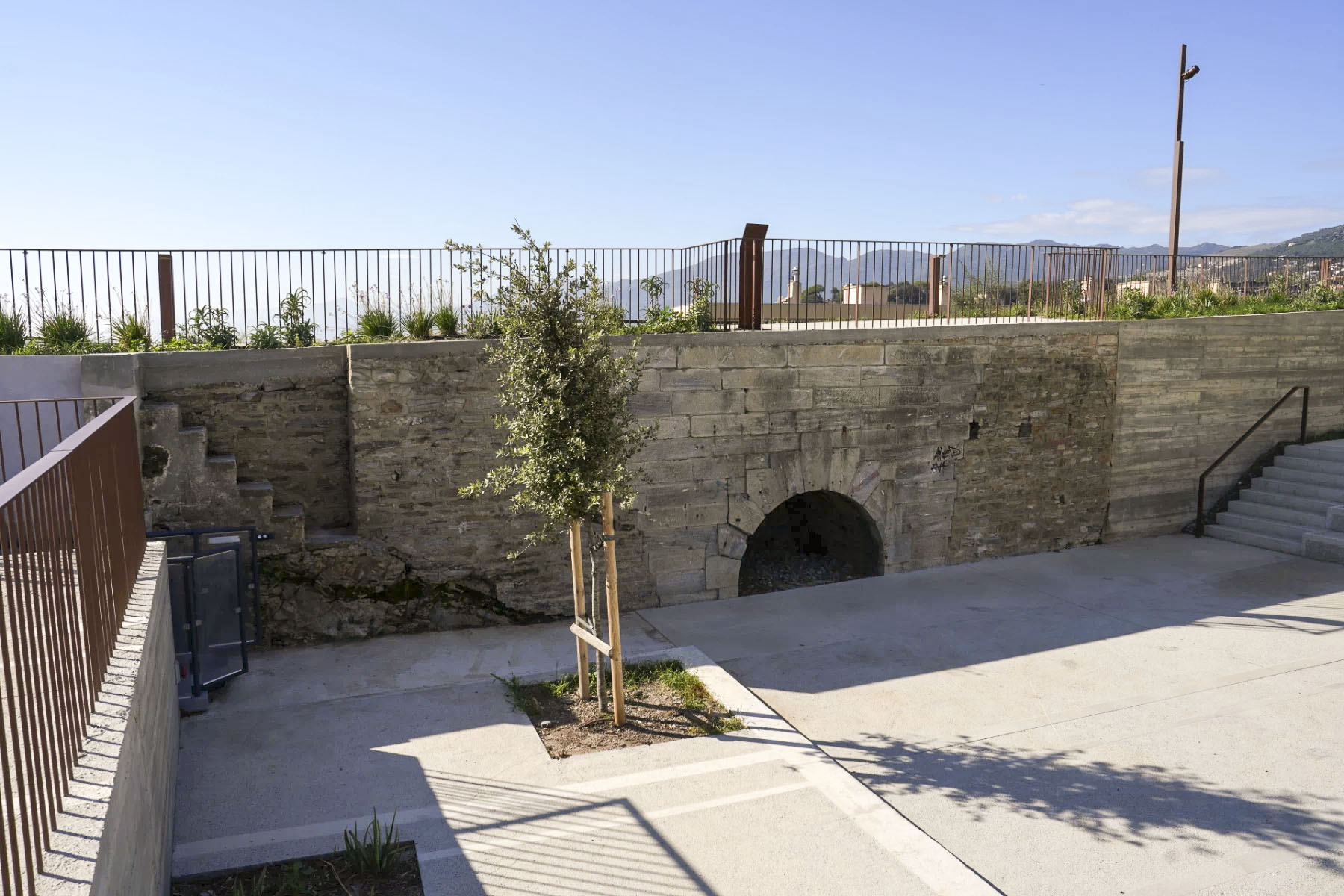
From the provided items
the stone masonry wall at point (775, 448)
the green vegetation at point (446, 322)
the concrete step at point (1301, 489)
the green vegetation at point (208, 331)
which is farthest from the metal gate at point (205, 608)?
the concrete step at point (1301, 489)

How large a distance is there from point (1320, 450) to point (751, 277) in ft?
29.4

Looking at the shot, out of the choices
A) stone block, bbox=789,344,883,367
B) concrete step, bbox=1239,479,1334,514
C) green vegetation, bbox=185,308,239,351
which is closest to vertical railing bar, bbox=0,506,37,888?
green vegetation, bbox=185,308,239,351

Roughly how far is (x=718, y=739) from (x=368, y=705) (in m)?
2.69

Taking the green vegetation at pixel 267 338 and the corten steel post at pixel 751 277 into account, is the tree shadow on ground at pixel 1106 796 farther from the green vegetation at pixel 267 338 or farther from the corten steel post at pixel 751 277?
the green vegetation at pixel 267 338

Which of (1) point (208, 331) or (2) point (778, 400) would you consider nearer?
(1) point (208, 331)

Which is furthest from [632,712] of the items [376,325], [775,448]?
[376,325]

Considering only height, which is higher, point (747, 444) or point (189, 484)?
point (747, 444)

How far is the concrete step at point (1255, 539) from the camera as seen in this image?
38.7 feet

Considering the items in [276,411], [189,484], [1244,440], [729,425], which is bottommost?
[1244,440]

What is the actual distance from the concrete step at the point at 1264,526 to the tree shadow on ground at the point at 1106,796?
7348mm

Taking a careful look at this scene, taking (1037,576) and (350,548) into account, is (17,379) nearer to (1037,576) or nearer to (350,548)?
(350,548)

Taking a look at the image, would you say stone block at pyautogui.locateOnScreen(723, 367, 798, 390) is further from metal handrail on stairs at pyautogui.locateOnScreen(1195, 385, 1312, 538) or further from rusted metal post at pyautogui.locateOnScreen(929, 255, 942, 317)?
metal handrail on stairs at pyautogui.locateOnScreen(1195, 385, 1312, 538)

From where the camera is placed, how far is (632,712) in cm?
703

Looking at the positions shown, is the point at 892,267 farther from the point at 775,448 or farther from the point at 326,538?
the point at 326,538
